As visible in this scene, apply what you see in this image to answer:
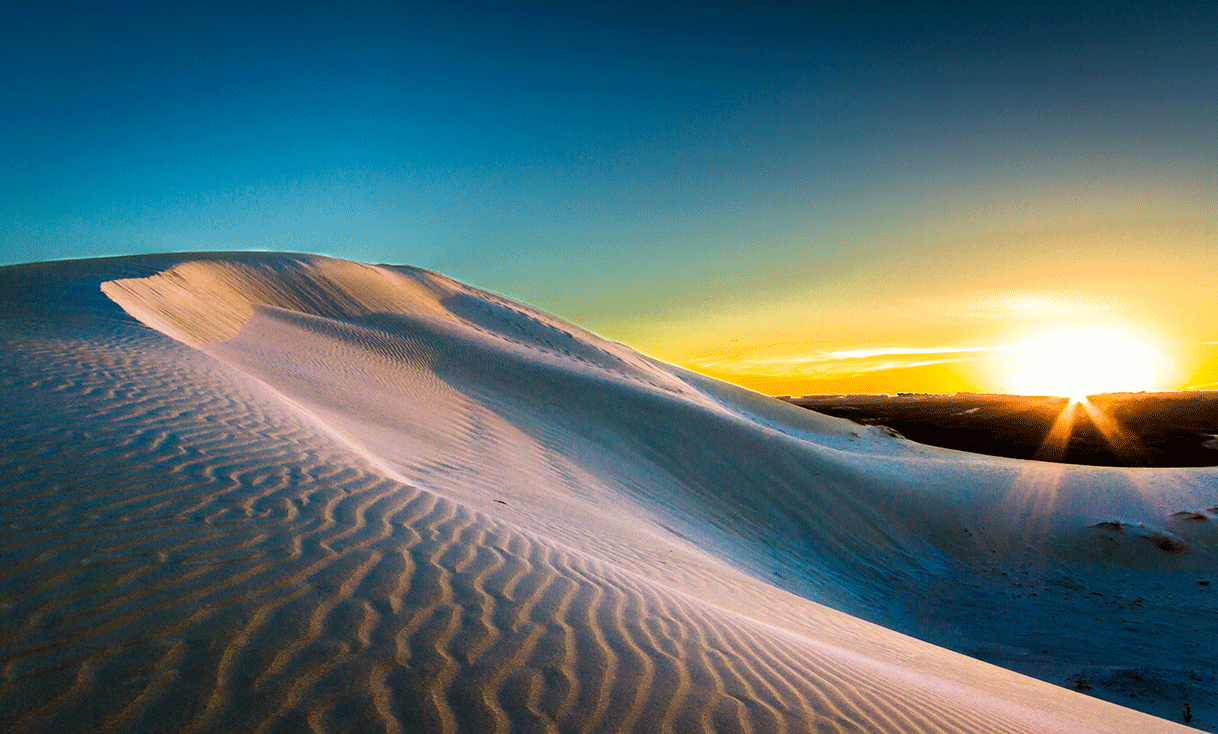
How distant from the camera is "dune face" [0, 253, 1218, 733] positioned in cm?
257

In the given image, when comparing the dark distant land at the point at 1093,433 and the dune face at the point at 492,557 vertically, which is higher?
the dark distant land at the point at 1093,433

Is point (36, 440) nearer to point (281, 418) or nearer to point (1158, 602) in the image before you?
point (281, 418)

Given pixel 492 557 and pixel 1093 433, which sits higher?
pixel 1093 433

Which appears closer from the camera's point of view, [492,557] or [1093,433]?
[492,557]

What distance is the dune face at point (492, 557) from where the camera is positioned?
2568 mm

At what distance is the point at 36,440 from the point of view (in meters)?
4.52

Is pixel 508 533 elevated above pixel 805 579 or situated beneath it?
elevated above

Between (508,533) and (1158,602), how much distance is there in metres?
11.8

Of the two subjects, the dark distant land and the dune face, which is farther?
the dark distant land

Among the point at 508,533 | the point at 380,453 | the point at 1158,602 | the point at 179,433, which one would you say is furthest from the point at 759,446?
the point at 179,433

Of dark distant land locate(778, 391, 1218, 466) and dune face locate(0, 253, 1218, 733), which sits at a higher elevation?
dark distant land locate(778, 391, 1218, 466)

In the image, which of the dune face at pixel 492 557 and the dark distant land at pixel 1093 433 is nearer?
the dune face at pixel 492 557

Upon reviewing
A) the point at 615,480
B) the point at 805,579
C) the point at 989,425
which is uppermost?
the point at 989,425

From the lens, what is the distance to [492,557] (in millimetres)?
4156
